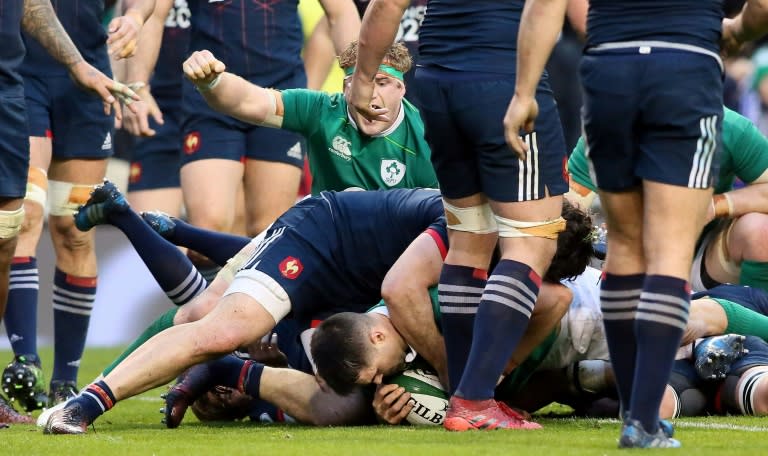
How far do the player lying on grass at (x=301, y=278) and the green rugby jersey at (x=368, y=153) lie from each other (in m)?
0.70

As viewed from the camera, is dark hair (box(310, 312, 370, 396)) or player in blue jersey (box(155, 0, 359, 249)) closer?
dark hair (box(310, 312, 370, 396))

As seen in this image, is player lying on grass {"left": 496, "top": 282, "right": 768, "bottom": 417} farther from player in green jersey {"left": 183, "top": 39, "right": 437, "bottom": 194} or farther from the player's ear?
player in green jersey {"left": 183, "top": 39, "right": 437, "bottom": 194}

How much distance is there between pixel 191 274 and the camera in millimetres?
6707

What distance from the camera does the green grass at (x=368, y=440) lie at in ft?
13.9

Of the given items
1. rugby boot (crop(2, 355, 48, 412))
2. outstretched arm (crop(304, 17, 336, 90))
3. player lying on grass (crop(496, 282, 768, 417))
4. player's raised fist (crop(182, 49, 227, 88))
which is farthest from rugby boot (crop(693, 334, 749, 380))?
outstretched arm (crop(304, 17, 336, 90))

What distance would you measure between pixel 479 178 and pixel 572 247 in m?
0.52

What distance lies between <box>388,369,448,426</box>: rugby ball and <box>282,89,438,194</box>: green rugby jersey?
150 centimetres

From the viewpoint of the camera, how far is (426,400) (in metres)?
5.27

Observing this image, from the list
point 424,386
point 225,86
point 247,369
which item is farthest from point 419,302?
point 225,86

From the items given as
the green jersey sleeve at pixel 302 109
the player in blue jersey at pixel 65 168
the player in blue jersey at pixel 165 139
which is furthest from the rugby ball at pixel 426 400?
the player in blue jersey at pixel 165 139

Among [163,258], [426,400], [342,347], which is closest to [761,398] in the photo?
[426,400]

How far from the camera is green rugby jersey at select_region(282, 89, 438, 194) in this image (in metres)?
6.48

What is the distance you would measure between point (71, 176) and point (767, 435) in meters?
4.00

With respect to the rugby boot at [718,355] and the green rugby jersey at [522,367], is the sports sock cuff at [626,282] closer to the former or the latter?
the green rugby jersey at [522,367]
